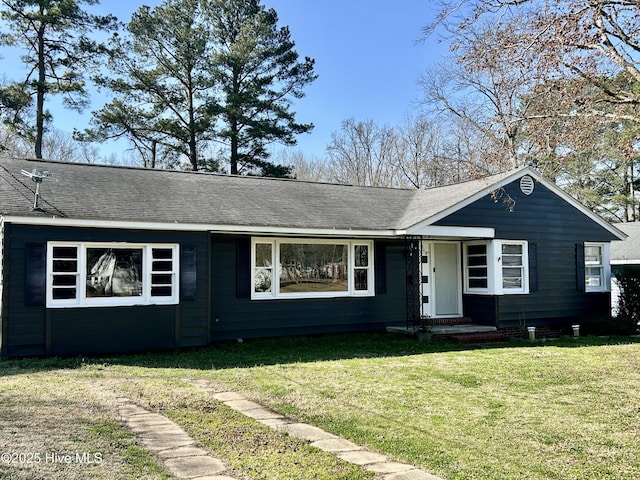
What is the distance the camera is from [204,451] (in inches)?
181

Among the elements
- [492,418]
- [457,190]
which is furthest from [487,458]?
[457,190]

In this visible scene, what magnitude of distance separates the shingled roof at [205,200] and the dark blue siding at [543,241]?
650mm

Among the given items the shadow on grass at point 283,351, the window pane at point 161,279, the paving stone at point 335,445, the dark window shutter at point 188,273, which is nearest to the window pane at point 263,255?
the shadow on grass at point 283,351

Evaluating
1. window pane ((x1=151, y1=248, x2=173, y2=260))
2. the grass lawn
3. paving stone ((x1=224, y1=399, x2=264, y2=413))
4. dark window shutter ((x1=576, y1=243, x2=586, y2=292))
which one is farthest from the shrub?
paving stone ((x1=224, y1=399, x2=264, y2=413))

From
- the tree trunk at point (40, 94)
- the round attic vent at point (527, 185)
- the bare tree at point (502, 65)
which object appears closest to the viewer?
the bare tree at point (502, 65)

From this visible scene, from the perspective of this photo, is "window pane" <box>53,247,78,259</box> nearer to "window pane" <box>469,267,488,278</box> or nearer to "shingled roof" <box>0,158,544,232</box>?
"shingled roof" <box>0,158,544,232</box>

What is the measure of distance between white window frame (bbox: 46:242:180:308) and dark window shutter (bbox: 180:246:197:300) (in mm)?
73

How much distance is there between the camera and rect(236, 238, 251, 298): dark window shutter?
11.7 m

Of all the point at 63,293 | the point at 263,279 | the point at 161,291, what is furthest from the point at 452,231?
the point at 63,293

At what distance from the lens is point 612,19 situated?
8.09 m

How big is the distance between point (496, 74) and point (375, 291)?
546 cm

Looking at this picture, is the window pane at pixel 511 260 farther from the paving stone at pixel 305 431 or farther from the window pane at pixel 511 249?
the paving stone at pixel 305 431

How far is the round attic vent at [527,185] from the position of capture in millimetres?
14352

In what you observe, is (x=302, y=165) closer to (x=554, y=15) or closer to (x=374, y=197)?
(x=374, y=197)
